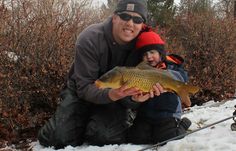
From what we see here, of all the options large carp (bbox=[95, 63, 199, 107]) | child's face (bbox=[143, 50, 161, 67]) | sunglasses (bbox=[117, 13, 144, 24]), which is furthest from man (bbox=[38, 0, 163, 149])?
large carp (bbox=[95, 63, 199, 107])

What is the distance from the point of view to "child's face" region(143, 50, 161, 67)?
169 inches

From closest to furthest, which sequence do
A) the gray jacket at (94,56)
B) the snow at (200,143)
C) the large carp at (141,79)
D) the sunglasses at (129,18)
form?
the large carp at (141,79) → the snow at (200,143) → the sunglasses at (129,18) → the gray jacket at (94,56)

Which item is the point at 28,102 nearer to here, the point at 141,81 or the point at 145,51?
the point at 145,51

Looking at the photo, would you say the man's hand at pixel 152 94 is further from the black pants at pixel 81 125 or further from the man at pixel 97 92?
the black pants at pixel 81 125

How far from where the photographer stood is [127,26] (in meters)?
4.17

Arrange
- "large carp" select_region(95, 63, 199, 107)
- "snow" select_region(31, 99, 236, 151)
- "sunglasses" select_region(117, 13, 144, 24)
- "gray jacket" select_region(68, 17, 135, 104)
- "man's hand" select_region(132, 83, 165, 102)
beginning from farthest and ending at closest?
1. "gray jacket" select_region(68, 17, 135, 104)
2. "sunglasses" select_region(117, 13, 144, 24)
3. "snow" select_region(31, 99, 236, 151)
4. "man's hand" select_region(132, 83, 165, 102)
5. "large carp" select_region(95, 63, 199, 107)

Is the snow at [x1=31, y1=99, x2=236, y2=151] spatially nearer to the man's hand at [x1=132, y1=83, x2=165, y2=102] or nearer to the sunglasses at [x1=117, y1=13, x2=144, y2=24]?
the man's hand at [x1=132, y1=83, x2=165, y2=102]

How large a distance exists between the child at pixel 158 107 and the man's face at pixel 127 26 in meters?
0.14

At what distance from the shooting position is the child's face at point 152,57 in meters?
4.30

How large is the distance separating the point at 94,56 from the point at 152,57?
58cm

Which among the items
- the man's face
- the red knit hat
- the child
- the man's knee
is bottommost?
the man's knee

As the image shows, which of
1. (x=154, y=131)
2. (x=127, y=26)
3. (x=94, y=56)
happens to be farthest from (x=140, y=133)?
(x=127, y=26)

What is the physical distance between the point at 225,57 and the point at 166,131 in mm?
5218

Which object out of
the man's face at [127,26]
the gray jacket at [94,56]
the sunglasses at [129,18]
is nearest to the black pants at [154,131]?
the gray jacket at [94,56]
